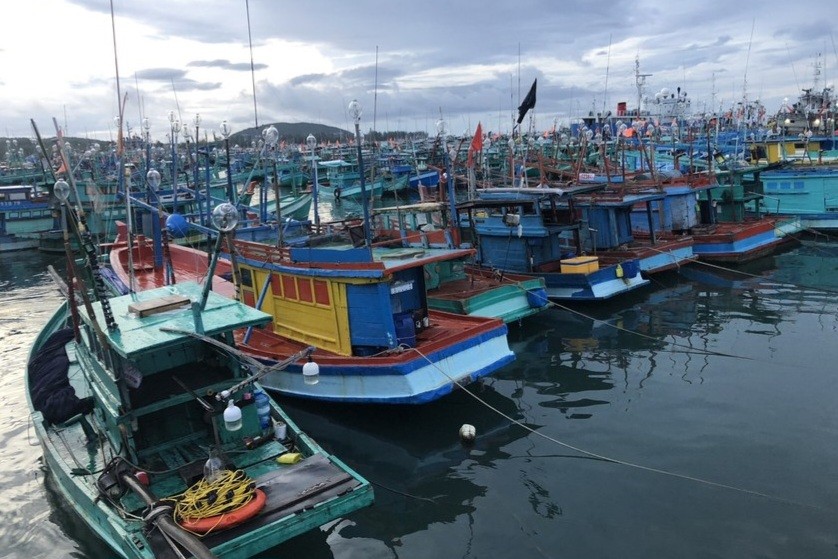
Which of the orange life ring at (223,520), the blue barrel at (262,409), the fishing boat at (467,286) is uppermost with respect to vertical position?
the fishing boat at (467,286)

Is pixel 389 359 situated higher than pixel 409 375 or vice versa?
pixel 389 359

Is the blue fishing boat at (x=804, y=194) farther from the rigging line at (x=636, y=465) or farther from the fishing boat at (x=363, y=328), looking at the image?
the rigging line at (x=636, y=465)

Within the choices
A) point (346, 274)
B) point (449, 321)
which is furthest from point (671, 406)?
point (346, 274)

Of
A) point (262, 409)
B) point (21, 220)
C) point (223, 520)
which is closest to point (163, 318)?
point (262, 409)

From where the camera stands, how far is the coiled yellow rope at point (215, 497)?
23.1 feet

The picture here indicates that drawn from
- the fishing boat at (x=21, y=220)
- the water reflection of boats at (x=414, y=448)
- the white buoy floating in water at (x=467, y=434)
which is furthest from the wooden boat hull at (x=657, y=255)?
the fishing boat at (x=21, y=220)

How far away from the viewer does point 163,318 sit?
895 centimetres


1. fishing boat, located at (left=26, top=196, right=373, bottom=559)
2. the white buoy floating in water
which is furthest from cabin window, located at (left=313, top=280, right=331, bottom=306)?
the white buoy floating in water

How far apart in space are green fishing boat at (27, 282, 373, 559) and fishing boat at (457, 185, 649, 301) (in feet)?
35.0

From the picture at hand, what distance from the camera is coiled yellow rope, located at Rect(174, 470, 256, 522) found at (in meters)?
7.05

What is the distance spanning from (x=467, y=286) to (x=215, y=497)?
11417 millimetres

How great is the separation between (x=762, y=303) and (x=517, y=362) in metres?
9.15

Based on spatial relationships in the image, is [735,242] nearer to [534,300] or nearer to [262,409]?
[534,300]

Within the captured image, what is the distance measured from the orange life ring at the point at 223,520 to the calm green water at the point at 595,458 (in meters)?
1.53
